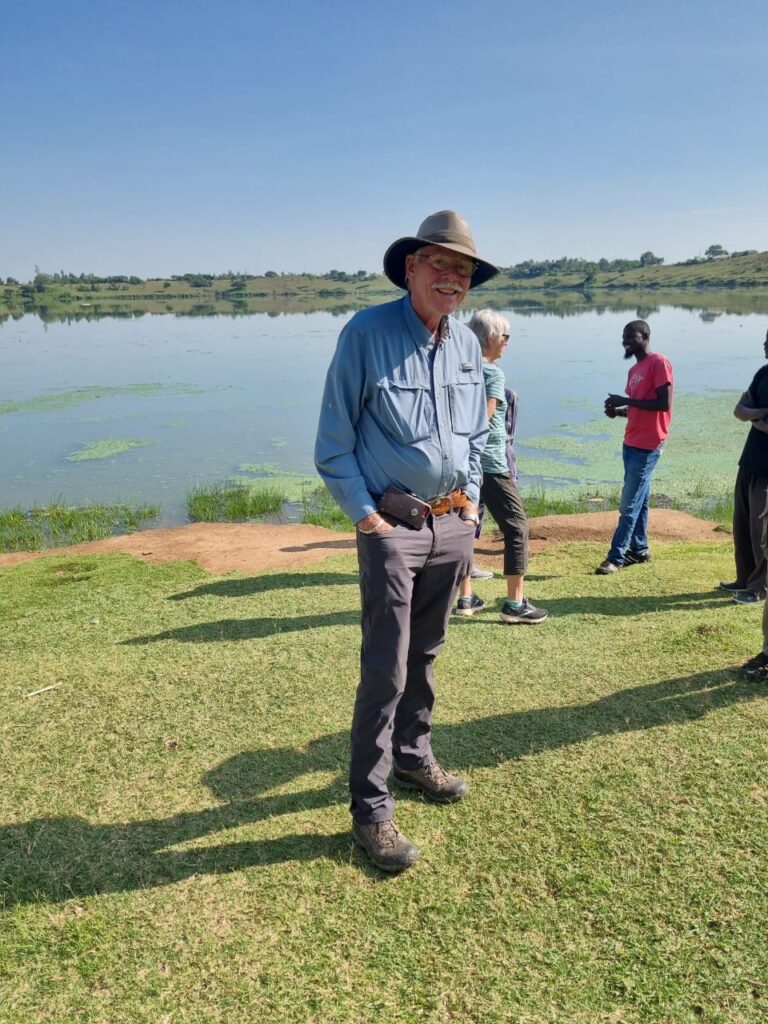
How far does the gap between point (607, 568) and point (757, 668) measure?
2.54 metres

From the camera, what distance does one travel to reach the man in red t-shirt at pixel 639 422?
19.9 feet

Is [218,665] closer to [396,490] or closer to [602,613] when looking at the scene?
[396,490]

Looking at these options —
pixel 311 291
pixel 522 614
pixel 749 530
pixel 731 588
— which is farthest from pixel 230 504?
pixel 311 291

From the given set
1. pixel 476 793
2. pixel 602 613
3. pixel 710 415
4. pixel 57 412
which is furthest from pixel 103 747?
pixel 57 412

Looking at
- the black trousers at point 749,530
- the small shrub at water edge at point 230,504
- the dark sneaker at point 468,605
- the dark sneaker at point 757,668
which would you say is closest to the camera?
the dark sneaker at point 757,668

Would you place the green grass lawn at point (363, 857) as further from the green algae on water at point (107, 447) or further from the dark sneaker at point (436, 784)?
the green algae on water at point (107, 447)

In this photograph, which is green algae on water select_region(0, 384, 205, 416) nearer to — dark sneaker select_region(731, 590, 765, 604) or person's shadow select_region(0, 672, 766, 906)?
dark sneaker select_region(731, 590, 765, 604)

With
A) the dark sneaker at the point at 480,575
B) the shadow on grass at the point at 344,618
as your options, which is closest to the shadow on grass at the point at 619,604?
the shadow on grass at the point at 344,618

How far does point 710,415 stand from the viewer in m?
18.4

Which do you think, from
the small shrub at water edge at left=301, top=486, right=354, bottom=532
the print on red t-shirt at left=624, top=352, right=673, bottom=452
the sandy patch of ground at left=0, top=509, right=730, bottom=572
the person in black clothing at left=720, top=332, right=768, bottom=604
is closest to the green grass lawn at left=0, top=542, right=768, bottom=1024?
the person in black clothing at left=720, top=332, right=768, bottom=604

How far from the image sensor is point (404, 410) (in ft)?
8.20

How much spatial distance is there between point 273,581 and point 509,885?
13.4ft

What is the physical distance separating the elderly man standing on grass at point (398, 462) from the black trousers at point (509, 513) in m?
2.04

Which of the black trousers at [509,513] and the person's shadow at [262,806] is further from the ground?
the black trousers at [509,513]
